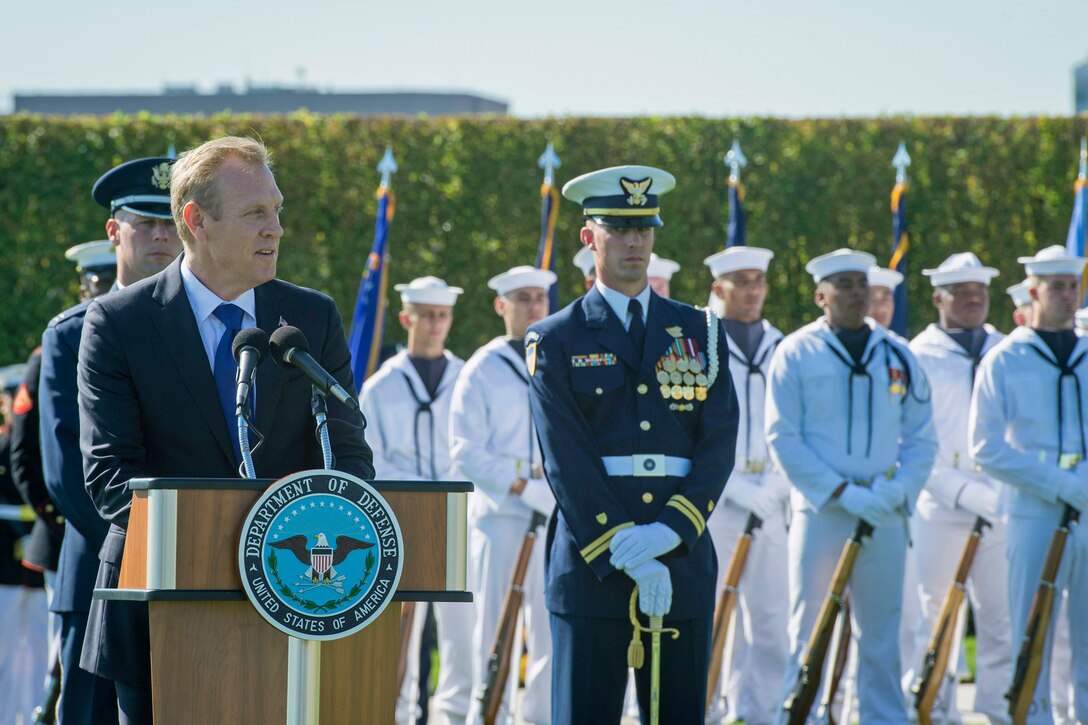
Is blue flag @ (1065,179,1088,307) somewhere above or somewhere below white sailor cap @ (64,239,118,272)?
above

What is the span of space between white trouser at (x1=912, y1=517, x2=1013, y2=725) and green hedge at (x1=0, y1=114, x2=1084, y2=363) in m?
4.04

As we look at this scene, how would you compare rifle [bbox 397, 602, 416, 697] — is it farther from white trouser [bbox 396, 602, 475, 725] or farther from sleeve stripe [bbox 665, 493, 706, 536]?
sleeve stripe [bbox 665, 493, 706, 536]

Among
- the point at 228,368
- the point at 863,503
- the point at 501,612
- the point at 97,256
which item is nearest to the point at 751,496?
the point at 863,503

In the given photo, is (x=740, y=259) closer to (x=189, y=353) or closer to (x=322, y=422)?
(x=189, y=353)

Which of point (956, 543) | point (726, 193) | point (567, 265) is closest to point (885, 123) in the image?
point (726, 193)

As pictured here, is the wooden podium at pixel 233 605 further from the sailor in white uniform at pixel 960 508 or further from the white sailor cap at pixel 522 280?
the white sailor cap at pixel 522 280

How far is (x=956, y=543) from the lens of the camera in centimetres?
820

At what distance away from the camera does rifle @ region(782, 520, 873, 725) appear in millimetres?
6723

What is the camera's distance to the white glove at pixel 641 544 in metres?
4.59

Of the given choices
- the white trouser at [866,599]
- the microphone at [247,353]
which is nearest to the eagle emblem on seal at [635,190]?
the microphone at [247,353]

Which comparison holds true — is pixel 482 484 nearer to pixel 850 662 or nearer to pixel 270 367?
pixel 850 662

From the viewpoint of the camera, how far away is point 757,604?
26.3 feet

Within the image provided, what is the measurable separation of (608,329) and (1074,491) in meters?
3.27

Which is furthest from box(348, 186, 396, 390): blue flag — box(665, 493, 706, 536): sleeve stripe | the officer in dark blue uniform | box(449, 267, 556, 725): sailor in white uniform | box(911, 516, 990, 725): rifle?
box(665, 493, 706, 536): sleeve stripe
